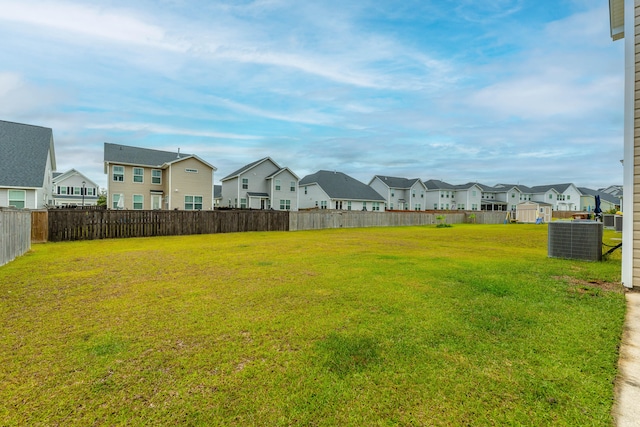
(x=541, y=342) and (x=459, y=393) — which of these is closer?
(x=459, y=393)

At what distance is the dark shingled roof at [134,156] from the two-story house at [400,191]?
3312 cm

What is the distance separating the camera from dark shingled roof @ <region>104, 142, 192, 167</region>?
83.9ft

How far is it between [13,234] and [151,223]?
8.29 meters

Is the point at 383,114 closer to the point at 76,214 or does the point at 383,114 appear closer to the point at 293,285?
the point at 76,214

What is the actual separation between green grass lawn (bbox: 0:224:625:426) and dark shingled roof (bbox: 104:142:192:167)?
23.6 m

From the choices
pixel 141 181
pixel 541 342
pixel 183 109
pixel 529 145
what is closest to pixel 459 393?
pixel 541 342

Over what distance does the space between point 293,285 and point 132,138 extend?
125ft

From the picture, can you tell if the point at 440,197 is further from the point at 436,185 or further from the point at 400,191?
the point at 400,191

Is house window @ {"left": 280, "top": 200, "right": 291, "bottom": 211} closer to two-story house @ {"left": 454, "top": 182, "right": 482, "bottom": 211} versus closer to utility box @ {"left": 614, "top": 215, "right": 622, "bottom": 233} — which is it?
utility box @ {"left": 614, "top": 215, "right": 622, "bottom": 233}

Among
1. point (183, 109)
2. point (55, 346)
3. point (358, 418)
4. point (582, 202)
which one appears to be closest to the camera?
point (358, 418)

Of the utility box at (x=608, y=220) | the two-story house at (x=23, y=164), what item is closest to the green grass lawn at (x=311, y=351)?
the utility box at (x=608, y=220)

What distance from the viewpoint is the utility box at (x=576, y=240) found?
7.80m

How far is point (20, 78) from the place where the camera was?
1986cm

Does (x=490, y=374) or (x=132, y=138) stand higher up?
(x=132, y=138)
